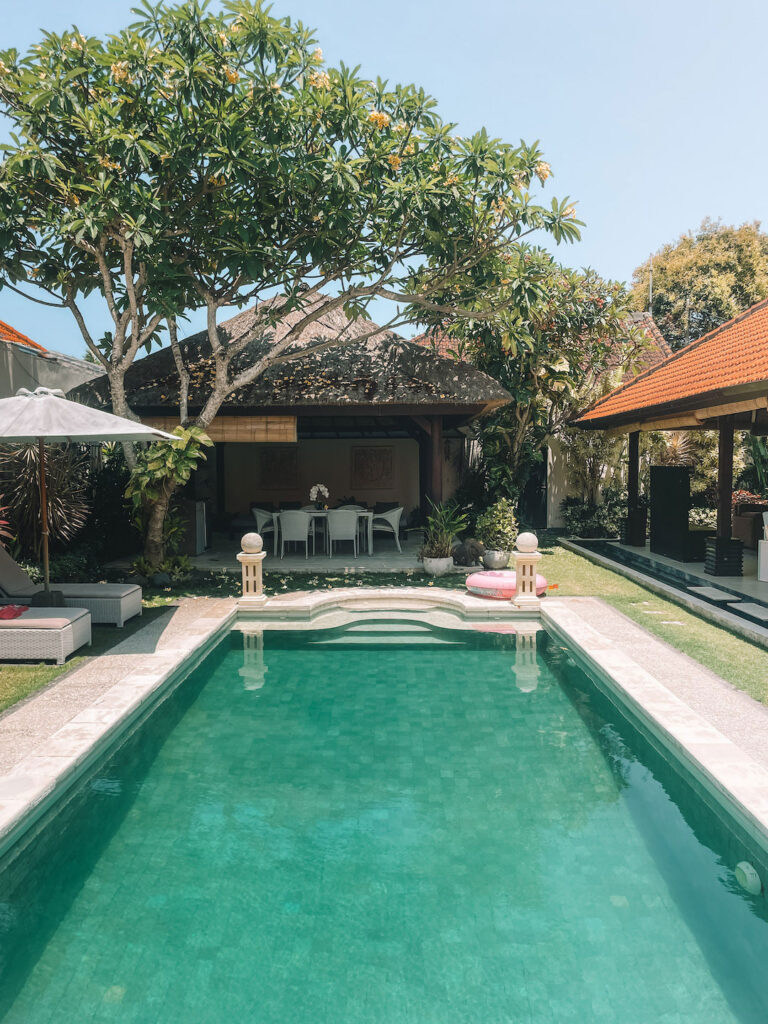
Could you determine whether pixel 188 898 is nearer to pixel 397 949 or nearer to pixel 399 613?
pixel 397 949

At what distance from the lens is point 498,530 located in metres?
13.1

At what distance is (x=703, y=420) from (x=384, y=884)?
33.2 ft

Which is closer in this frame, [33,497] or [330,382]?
[33,497]

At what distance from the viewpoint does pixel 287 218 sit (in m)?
10.5

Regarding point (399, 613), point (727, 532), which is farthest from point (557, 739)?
point (727, 532)

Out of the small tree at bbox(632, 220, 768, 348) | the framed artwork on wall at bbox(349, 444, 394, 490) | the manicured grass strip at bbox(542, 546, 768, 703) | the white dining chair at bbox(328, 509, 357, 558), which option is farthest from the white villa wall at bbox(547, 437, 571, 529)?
the small tree at bbox(632, 220, 768, 348)

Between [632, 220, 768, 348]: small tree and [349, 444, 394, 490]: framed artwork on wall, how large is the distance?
18.6 meters

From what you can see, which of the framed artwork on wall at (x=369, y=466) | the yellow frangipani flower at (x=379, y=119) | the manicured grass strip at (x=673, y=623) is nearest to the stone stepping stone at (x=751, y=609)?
the manicured grass strip at (x=673, y=623)

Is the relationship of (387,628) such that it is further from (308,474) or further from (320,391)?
(308,474)

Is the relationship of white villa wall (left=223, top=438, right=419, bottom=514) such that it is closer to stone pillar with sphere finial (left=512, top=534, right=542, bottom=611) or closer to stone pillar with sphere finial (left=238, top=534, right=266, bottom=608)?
stone pillar with sphere finial (left=238, top=534, right=266, bottom=608)

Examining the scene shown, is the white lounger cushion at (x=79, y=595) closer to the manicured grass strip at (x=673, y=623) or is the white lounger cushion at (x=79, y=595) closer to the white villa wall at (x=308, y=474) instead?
the manicured grass strip at (x=673, y=623)

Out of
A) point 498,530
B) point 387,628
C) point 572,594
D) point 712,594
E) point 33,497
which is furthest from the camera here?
point 498,530

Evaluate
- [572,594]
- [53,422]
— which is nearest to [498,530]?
[572,594]

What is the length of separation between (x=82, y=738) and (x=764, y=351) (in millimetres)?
10005
